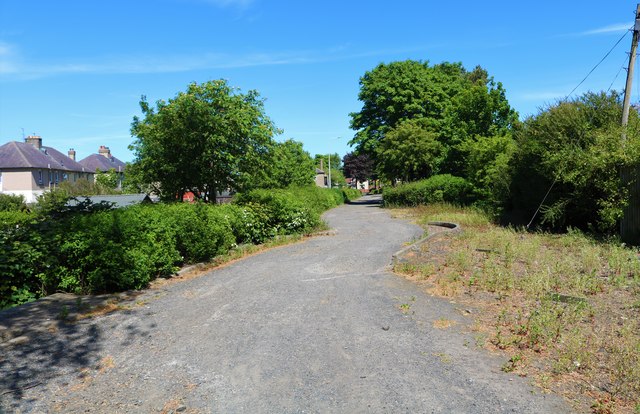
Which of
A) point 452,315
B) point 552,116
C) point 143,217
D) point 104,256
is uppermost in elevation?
point 552,116

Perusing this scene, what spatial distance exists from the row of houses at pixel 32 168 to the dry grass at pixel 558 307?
46102 millimetres

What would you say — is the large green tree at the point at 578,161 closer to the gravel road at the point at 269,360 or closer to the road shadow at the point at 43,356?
the gravel road at the point at 269,360

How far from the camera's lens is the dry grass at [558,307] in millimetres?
4254

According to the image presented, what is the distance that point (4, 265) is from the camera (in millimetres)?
6836

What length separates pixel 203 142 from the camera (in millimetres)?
15062

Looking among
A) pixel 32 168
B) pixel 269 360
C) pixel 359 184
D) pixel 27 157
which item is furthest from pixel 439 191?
pixel 359 184

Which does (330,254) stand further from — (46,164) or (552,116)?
(46,164)

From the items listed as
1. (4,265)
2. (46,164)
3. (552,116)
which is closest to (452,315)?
(4,265)

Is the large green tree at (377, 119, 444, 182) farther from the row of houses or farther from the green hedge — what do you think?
the row of houses

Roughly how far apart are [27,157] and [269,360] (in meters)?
59.1

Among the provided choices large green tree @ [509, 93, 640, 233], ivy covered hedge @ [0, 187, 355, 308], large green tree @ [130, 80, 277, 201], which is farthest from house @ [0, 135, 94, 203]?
large green tree @ [509, 93, 640, 233]

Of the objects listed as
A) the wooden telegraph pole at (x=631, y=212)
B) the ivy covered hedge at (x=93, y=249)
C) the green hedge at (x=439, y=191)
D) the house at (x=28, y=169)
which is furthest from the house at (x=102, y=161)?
the wooden telegraph pole at (x=631, y=212)

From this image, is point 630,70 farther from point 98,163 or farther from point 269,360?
point 98,163

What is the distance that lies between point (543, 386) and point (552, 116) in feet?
47.9
